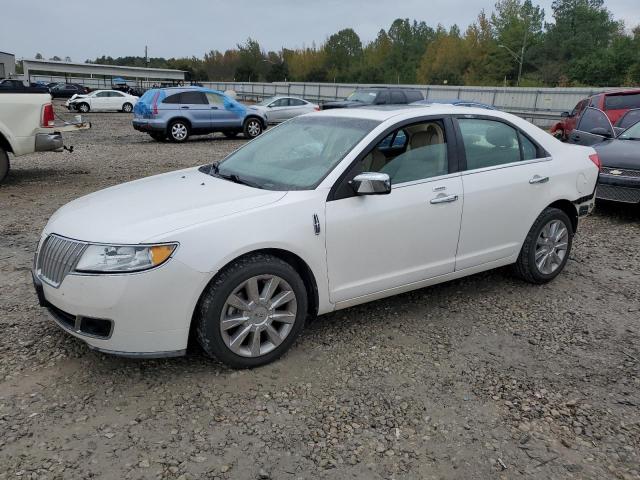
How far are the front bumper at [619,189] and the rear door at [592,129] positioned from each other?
1.25 metres

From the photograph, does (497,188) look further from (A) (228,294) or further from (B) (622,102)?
(B) (622,102)

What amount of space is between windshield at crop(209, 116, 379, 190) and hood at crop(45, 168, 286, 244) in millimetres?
193

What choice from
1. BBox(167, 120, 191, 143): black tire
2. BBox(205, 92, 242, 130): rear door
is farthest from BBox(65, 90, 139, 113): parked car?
BBox(167, 120, 191, 143): black tire

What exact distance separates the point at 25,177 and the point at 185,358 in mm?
8091

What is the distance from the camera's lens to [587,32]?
74938 millimetres

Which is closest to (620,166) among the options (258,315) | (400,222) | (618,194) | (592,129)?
(618,194)

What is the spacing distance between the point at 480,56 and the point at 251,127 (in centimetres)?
6935

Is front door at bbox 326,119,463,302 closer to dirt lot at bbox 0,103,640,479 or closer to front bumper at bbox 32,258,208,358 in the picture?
dirt lot at bbox 0,103,640,479

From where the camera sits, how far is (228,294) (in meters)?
3.13

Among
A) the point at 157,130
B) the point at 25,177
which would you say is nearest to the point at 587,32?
the point at 157,130

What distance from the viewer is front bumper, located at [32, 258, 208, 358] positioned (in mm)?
2926

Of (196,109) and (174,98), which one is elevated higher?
(174,98)

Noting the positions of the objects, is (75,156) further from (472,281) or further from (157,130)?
(472,281)

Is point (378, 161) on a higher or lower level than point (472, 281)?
higher
